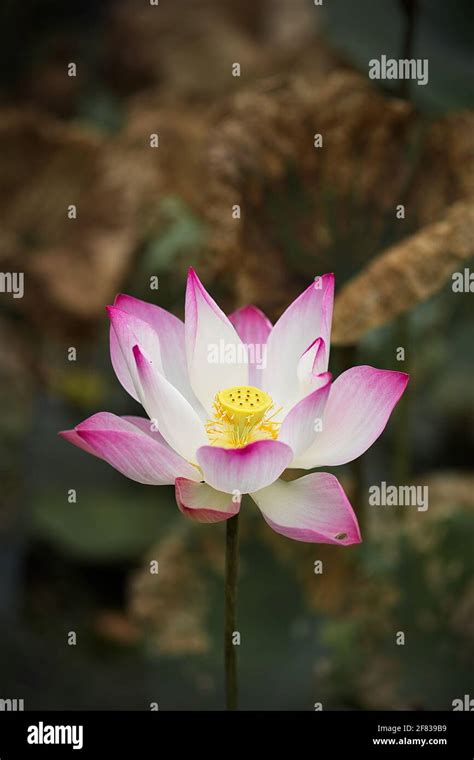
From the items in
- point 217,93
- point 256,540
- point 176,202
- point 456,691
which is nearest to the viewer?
→ point 456,691

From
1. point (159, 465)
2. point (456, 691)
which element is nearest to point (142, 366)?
point (159, 465)

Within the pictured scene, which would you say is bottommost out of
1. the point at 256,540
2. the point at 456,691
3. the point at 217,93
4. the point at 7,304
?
the point at 456,691

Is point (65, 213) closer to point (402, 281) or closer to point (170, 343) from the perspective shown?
point (402, 281)

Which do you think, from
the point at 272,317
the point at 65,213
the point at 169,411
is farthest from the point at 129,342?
the point at 65,213
